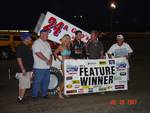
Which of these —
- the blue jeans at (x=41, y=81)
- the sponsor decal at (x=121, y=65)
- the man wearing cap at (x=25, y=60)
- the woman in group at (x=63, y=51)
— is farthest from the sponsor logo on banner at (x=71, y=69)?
the sponsor decal at (x=121, y=65)

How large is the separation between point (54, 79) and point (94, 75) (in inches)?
45.2

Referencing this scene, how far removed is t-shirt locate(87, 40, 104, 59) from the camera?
10.8 m

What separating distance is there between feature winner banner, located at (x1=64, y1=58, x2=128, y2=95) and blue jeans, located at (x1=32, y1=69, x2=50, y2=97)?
602 mm

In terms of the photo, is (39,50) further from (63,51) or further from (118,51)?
(118,51)

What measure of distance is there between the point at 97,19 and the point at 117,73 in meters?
99.0

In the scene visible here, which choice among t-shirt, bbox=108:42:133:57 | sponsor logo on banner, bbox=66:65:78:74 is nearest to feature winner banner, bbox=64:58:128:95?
sponsor logo on banner, bbox=66:65:78:74

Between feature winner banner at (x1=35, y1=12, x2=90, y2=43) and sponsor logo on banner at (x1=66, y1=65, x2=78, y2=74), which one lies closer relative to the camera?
sponsor logo on banner at (x1=66, y1=65, x2=78, y2=74)

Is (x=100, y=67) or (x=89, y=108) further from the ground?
(x=100, y=67)

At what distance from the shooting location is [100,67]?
1067 cm

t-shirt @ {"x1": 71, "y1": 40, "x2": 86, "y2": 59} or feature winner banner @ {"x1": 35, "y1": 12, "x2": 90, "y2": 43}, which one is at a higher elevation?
feature winner banner @ {"x1": 35, "y1": 12, "x2": 90, "y2": 43}

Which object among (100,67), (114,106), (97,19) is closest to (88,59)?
(100,67)

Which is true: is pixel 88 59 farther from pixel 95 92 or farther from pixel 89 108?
pixel 89 108
